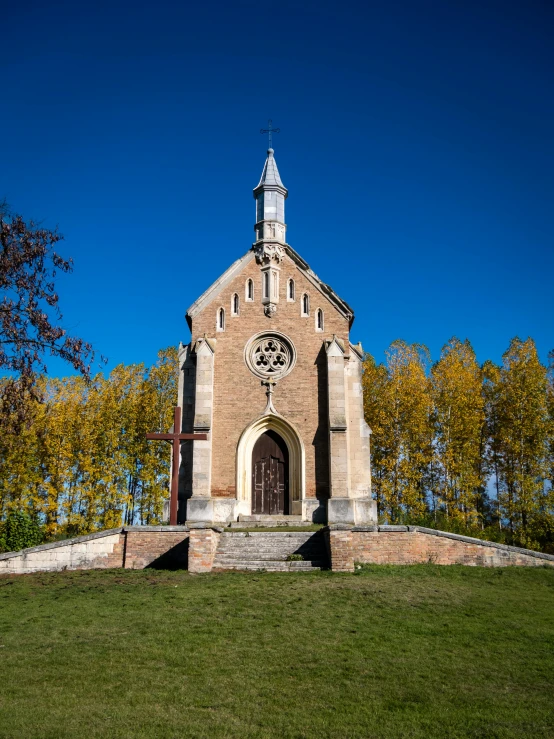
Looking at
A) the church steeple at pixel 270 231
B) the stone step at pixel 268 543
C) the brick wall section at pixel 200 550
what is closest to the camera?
the brick wall section at pixel 200 550

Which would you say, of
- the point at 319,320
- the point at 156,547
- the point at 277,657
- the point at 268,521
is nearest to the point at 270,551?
the point at 156,547

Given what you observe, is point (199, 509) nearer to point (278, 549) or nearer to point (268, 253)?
point (278, 549)

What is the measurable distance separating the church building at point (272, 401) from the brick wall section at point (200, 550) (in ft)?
16.1

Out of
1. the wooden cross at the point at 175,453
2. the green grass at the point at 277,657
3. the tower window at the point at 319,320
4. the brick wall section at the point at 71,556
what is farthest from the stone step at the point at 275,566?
the tower window at the point at 319,320

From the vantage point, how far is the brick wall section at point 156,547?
1608 centimetres

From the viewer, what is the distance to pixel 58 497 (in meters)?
29.3

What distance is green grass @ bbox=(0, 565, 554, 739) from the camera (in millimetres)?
6484

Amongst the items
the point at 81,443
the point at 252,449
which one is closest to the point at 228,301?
the point at 252,449

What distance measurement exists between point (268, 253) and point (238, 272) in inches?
52.8

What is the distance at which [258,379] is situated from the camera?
2222cm

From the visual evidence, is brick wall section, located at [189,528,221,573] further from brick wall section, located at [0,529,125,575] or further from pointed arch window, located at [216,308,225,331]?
pointed arch window, located at [216,308,225,331]

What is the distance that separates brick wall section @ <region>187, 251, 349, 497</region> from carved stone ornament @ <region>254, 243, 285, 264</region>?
0.27 metres

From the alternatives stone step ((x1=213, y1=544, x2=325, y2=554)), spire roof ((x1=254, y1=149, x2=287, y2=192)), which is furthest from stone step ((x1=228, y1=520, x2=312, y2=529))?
spire roof ((x1=254, y1=149, x2=287, y2=192))

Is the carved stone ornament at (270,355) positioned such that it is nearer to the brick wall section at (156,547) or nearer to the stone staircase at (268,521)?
the stone staircase at (268,521)
